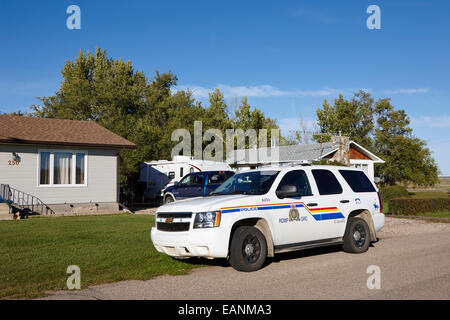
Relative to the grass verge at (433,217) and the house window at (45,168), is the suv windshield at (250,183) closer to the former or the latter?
the grass verge at (433,217)

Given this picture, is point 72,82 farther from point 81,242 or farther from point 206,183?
point 81,242

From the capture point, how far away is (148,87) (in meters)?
51.9

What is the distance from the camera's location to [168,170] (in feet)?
92.3

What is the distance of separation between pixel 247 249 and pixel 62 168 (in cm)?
1476

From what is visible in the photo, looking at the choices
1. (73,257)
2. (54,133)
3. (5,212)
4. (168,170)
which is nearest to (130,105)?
(168,170)

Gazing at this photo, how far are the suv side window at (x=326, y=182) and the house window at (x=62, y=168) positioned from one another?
14.1 meters

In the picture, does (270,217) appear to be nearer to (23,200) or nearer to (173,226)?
(173,226)

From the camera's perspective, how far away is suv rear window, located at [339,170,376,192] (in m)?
10.0

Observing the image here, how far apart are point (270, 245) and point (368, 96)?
2019 inches

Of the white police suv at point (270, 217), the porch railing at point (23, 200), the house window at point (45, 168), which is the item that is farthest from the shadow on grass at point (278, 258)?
the house window at point (45, 168)

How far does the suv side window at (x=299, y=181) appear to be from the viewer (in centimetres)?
877

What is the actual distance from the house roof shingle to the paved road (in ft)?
44.5
